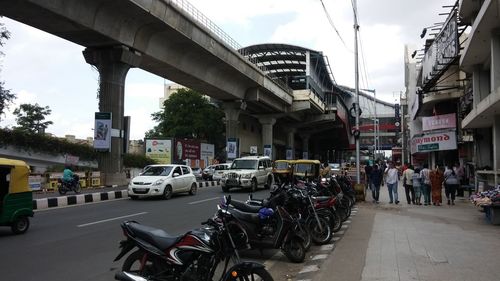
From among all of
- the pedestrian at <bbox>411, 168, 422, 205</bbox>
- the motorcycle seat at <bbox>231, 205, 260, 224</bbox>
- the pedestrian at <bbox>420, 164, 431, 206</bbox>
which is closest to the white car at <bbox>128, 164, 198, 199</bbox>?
the pedestrian at <bbox>411, 168, 422, 205</bbox>

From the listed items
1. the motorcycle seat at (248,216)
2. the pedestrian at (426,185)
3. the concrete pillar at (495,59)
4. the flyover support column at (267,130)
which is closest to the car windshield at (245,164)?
the pedestrian at (426,185)

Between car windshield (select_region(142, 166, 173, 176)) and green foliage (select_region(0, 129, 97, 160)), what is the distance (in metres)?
15.5

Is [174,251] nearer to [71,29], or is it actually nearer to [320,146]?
[71,29]

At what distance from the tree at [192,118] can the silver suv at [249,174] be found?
33353 mm

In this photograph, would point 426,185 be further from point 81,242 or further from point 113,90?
point 113,90

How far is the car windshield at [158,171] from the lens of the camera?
20491mm

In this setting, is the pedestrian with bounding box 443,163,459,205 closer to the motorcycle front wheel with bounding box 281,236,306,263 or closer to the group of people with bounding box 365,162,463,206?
the group of people with bounding box 365,162,463,206

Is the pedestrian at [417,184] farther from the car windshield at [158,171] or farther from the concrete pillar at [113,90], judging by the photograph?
the concrete pillar at [113,90]

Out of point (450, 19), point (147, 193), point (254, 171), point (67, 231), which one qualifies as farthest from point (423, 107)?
point (67, 231)

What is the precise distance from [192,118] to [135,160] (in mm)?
21159

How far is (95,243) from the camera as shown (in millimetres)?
9539

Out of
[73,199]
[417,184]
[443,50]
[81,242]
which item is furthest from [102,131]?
[443,50]

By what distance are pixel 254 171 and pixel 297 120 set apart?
38.3 m

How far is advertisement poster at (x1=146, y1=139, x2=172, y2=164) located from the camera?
42656 mm
